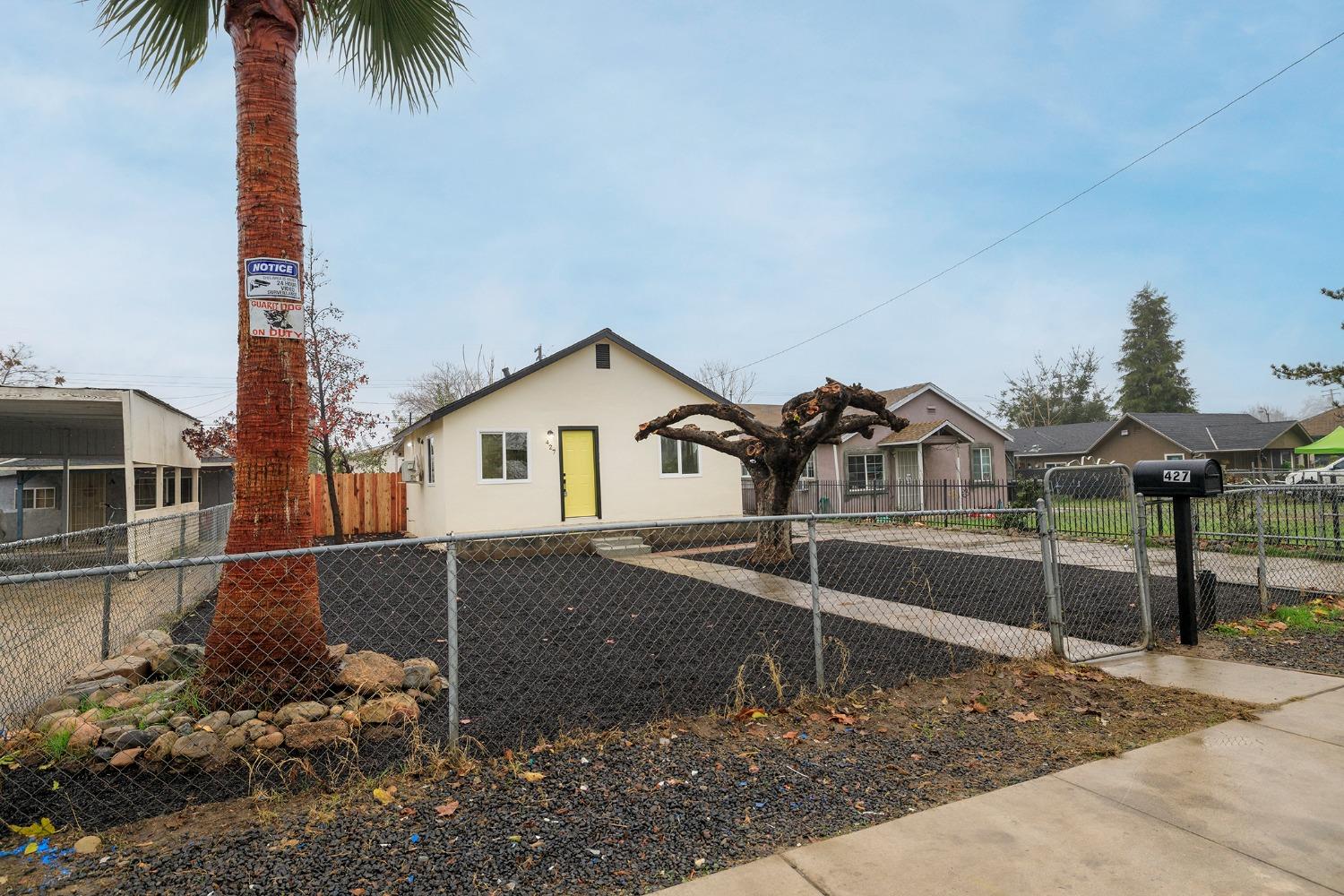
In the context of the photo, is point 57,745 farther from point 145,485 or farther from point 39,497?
point 39,497

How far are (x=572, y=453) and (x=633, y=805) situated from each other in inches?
495

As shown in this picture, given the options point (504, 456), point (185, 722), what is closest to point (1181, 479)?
point (185, 722)

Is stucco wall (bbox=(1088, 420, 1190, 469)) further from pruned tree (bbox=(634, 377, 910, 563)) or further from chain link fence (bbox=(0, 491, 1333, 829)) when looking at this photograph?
pruned tree (bbox=(634, 377, 910, 563))

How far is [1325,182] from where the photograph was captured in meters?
15.0

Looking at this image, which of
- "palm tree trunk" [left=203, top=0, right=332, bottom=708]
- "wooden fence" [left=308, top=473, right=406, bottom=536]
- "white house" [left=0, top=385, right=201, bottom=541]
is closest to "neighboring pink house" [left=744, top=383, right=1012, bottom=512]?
"wooden fence" [left=308, top=473, right=406, bottom=536]

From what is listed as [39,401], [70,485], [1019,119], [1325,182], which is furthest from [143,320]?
[1325,182]

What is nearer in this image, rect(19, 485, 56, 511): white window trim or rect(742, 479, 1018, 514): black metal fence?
rect(19, 485, 56, 511): white window trim

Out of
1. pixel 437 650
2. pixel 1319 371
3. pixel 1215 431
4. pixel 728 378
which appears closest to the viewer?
pixel 437 650

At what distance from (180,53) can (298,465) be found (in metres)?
3.26

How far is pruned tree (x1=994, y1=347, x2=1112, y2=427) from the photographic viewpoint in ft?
178

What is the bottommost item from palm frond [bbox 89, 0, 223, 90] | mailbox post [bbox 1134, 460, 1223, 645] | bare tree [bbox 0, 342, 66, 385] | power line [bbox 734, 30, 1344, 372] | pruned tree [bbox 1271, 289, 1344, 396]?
mailbox post [bbox 1134, 460, 1223, 645]

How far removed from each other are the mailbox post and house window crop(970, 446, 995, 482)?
22.7 meters

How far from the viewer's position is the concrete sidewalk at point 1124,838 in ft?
7.37

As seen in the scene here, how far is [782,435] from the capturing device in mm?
10664
